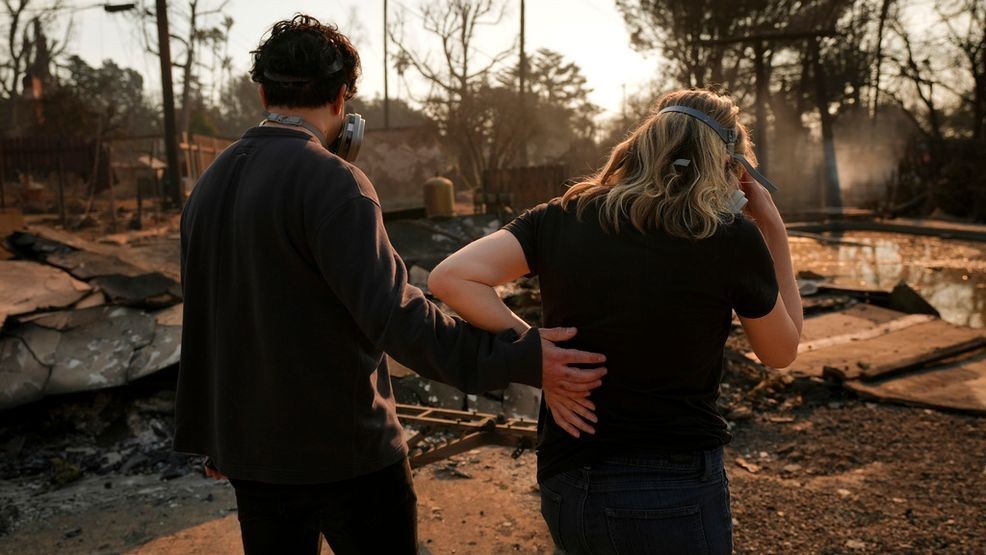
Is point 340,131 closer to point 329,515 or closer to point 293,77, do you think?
point 293,77

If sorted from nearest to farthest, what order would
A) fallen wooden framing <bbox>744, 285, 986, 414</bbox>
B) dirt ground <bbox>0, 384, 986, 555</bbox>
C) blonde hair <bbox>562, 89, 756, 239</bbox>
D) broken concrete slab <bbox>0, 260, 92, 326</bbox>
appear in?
blonde hair <bbox>562, 89, 756, 239</bbox> < dirt ground <bbox>0, 384, 986, 555</bbox> < broken concrete slab <bbox>0, 260, 92, 326</bbox> < fallen wooden framing <bbox>744, 285, 986, 414</bbox>

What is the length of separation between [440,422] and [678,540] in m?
2.05

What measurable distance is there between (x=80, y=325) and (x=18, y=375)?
24.8 inches

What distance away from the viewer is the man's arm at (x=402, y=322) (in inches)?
61.1

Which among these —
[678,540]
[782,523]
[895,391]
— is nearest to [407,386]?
[782,523]

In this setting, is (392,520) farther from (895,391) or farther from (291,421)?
(895,391)

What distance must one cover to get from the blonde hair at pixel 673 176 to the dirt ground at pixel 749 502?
2551 mm

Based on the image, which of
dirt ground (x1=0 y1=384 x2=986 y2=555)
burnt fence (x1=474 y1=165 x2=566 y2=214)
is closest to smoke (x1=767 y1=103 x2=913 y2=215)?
burnt fence (x1=474 y1=165 x2=566 y2=214)

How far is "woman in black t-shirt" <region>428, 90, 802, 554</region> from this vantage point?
1.52m

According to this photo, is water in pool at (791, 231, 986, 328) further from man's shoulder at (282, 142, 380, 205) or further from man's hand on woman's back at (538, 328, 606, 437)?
man's shoulder at (282, 142, 380, 205)

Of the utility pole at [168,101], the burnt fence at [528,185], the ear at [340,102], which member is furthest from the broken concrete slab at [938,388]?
the utility pole at [168,101]

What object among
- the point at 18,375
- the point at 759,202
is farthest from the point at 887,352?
the point at 18,375

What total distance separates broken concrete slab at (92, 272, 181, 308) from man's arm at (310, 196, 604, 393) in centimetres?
520

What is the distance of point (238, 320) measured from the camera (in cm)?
167
